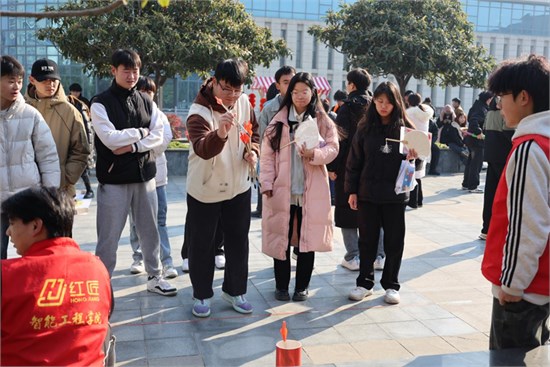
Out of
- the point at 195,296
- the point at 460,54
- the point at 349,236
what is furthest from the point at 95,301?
the point at 460,54

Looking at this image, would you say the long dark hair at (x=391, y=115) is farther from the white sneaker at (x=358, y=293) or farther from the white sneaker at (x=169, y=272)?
the white sneaker at (x=169, y=272)

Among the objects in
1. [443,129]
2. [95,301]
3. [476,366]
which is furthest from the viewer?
[443,129]

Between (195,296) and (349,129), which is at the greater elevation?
(349,129)

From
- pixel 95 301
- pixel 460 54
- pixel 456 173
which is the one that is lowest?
pixel 456 173

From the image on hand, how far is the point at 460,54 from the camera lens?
19.2 m

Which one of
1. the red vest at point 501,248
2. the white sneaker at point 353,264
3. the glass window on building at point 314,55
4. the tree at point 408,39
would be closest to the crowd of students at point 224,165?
the white sneaker at point 353,264

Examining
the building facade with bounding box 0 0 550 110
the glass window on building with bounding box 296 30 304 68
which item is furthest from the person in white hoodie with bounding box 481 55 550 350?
the glass window on building with bounding box 296 30 304 68

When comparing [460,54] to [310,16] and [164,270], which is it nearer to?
[164,270]

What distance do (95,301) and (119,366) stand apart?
144cm

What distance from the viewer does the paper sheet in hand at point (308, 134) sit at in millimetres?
4328

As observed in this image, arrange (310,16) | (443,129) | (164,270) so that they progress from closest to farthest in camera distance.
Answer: (164,270) → (443,129) → (310,16)

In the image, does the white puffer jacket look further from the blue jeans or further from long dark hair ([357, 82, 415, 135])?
long dark hair ([357, 82, 415, 135])

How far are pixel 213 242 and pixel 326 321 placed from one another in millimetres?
1009

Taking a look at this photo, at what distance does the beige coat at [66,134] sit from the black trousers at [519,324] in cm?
304
